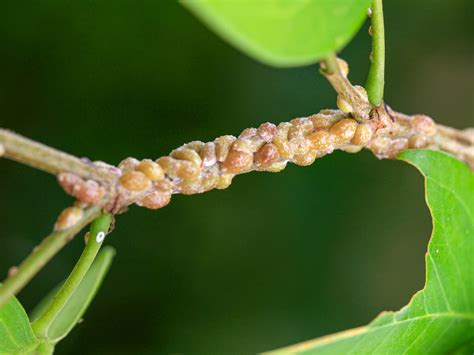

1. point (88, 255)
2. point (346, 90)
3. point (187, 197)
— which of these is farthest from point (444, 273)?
point (187, 197)

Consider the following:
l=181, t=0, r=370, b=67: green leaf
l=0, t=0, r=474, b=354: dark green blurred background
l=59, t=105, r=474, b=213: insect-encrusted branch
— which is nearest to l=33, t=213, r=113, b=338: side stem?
l=59, t=105, r=474, b=213: insect-encrusted branch

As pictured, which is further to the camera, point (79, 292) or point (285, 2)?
point (79, 292)

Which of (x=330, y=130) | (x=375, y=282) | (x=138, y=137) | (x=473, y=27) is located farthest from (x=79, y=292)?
(x=473, y=27)

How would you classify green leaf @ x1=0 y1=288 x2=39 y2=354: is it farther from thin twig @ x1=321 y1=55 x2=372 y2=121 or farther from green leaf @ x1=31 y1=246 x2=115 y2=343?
thin twig @ x1=321 y1=55 x2=372 y2=121

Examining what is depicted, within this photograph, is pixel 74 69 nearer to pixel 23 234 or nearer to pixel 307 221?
pixel 23 234

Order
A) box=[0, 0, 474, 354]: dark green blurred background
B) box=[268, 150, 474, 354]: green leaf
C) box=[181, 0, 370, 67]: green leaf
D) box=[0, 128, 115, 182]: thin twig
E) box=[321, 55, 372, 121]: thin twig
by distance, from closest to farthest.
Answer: box=[181, 0, 370, 67]: green leaf < box=[0, 128, 115, 182]: thin twig < box=[321, 55, 372, 121]: thin twig < box=[268, 150, 474, 354]: green leaf < box=[0, 0, 474, 354]: dark green blurred background

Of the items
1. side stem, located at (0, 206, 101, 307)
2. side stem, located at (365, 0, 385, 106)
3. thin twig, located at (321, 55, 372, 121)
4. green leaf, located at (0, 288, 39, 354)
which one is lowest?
green leaf, located at (0, 288, 39, 354)

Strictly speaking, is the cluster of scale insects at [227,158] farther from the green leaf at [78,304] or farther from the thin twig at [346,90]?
the green leaf at [78,304]
